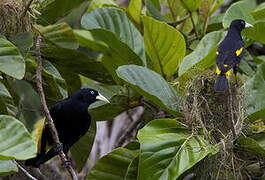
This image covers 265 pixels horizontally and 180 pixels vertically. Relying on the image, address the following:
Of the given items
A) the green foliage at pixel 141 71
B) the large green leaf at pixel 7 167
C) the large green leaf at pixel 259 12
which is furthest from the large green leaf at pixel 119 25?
the large green leaf at pixel 7 167

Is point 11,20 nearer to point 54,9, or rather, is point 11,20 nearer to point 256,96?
point 54,9

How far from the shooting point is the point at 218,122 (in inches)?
135

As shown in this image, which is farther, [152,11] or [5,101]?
[152,11]

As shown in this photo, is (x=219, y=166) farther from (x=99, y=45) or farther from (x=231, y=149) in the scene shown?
(x=99, y=45)

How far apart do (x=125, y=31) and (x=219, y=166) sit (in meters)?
1.17

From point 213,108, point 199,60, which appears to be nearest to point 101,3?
point 199,60

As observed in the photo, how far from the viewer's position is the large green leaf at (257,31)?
380 cm

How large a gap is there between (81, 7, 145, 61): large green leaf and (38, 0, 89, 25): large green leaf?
0.12 m

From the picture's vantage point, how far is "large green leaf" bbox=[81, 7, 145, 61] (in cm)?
412

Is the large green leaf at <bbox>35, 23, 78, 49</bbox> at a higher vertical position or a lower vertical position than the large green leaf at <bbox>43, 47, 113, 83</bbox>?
higher

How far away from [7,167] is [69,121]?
3.52 feet

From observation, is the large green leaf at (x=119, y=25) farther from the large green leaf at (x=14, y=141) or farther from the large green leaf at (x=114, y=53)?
the large green leaf at (x=14, y=141)

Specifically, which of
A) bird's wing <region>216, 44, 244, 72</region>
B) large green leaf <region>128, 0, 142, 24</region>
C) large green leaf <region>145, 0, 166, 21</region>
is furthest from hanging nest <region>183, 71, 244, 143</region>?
large green leaf <region>128, 0, 142, 24</region>

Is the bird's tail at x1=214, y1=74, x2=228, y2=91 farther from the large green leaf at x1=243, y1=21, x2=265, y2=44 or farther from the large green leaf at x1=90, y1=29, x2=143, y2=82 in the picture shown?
the large green leaf at x1=90, y1=29, x2=143, y2=82
